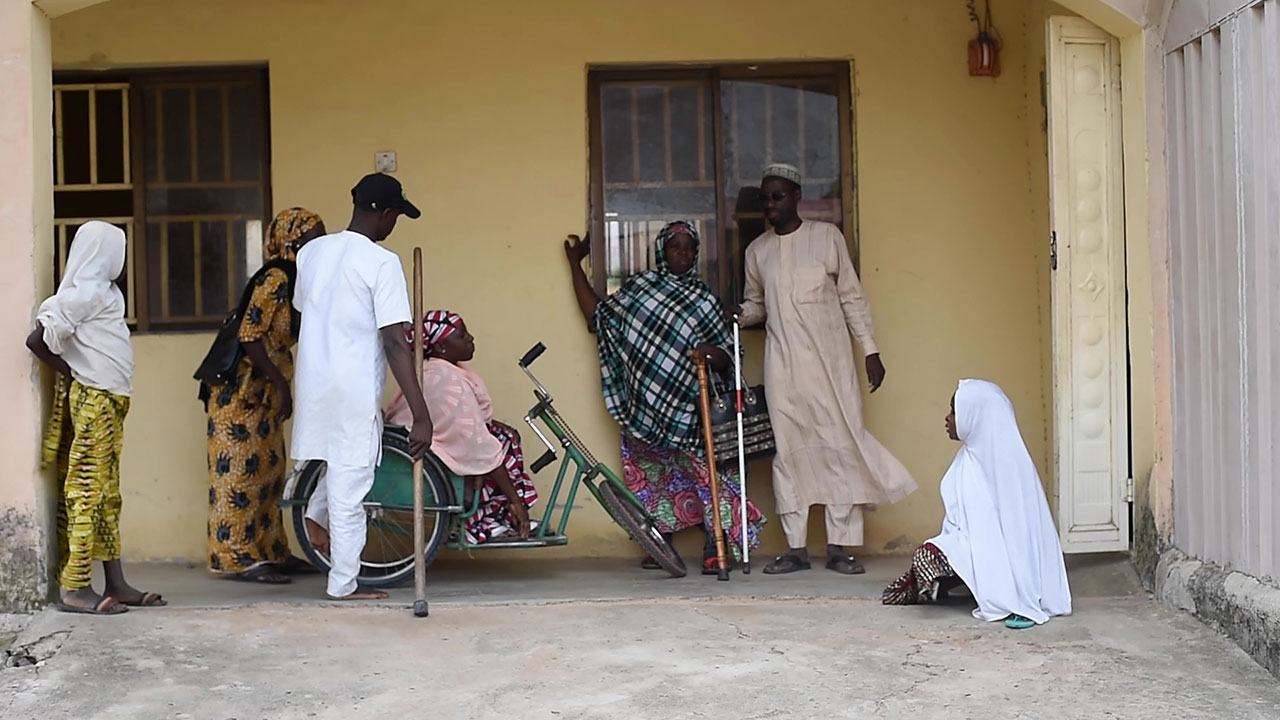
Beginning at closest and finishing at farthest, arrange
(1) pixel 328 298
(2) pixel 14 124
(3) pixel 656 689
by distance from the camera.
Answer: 1. (3) pixel 656 689
2. (2) pixel 14 124
3. (1) pixel 328 298

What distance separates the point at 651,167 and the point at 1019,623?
2998mm

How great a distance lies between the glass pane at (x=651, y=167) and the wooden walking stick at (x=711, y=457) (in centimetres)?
80

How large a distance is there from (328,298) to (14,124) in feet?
4.28

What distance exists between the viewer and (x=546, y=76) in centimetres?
738

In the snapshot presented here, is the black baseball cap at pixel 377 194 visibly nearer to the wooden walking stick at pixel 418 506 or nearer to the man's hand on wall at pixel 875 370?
the wooden walking stick at pixel 418 506

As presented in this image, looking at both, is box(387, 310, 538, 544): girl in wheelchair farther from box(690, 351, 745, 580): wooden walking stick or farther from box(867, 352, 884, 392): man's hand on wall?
box(867, 352, 884, 392): man's hand on wall

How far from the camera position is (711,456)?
22.3ft

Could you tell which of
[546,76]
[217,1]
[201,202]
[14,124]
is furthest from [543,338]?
[14,124]

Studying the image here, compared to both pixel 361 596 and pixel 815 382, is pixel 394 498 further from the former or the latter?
pixel 815 382

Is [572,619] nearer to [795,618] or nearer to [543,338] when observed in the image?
[795,618]

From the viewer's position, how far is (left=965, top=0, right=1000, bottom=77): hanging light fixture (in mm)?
7293

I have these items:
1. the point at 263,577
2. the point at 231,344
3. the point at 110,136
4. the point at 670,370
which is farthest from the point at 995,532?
the point at 110,136

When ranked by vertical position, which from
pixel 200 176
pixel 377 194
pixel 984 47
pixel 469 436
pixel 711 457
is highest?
pixel 984 47

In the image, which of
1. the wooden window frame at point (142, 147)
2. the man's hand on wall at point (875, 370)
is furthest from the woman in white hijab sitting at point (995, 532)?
the wooden window frame at point (142, 147)
